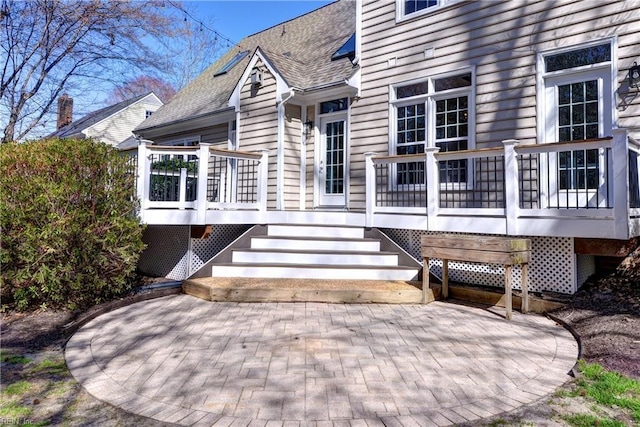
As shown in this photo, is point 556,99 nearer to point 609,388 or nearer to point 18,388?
point 609,388

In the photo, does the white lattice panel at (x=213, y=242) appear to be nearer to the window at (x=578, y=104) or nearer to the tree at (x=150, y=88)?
the window at (x=578, y=104)

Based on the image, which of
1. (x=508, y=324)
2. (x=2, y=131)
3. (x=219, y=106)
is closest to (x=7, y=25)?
(x=2, y=131)

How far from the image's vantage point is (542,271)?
203 inches

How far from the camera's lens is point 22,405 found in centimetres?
253

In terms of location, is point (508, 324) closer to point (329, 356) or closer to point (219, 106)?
point (329, 356)

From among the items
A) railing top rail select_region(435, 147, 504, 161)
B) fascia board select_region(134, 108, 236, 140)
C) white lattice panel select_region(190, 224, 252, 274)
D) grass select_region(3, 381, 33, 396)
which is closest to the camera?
grass select_region(3, 381, 33, 396)

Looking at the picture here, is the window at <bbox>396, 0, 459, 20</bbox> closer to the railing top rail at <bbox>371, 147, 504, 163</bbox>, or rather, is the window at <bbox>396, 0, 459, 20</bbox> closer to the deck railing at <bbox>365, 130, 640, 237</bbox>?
the deck railing at <bbox>365, 130, 640, 237</bbox>

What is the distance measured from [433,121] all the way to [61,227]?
5.90m

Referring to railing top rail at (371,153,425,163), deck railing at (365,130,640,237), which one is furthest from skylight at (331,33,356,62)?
railing top rail at (371,153,425,163)

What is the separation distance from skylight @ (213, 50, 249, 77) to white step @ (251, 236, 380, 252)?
827 centimetres

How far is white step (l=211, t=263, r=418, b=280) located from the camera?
5.63m

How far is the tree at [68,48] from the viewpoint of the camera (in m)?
12.4

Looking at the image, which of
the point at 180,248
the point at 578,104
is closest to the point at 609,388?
the point at 578,104

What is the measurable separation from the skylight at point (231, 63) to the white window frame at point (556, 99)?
9481 mm
